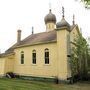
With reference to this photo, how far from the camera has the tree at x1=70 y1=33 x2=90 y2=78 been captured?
25.6 metres

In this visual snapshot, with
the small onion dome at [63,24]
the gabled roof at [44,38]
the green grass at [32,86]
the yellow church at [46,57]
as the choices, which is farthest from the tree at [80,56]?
the green grass at [32,86]

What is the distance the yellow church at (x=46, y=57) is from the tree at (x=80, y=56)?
1113 mm

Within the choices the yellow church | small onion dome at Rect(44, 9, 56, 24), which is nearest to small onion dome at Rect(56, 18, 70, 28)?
the yellow church

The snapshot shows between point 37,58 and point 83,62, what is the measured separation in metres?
7.07

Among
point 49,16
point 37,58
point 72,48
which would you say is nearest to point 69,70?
point 72,48

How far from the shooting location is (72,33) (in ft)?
88.3

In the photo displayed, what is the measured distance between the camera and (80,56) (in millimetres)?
26984

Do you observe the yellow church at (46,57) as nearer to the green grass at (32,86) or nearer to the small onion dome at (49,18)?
the green grass at (32,86)

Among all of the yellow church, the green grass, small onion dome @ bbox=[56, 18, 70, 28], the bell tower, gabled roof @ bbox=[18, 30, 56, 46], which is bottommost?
the green grass

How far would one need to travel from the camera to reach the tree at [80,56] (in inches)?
1008

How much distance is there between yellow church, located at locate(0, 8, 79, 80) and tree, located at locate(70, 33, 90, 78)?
1113 mm

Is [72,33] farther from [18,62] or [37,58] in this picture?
[18,62]

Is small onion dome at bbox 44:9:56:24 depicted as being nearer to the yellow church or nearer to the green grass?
the yellow church

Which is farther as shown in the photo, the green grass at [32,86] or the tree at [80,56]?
the tree at [80,56]
